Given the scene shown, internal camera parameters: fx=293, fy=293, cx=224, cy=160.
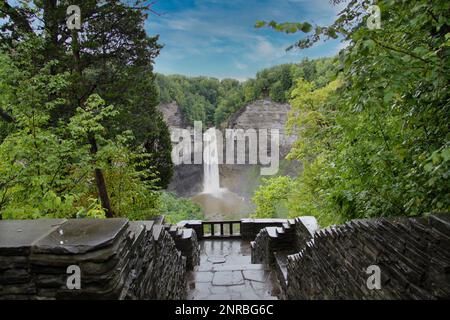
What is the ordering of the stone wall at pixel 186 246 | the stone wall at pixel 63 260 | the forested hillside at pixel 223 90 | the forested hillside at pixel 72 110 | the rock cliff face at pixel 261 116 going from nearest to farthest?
the stone wall at pixel 63 260 < the forested hillside at pixel 72 110 < the stone wall at pixel 186 246 < the rock cliff face at pixel 261 116 < the forested hillside at pixel 223 90

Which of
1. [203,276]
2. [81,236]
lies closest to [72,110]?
[203,276]

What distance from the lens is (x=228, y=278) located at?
20.4ft

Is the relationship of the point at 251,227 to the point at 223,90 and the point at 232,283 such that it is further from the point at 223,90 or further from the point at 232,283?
the point at 223,90

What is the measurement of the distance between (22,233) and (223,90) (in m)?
64.0

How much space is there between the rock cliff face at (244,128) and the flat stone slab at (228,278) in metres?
30.6

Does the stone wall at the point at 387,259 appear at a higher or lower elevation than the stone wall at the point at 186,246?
higher

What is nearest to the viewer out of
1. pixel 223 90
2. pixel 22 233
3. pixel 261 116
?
pixel 22 233

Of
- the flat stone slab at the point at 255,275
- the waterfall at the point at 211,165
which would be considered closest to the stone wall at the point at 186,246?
the flat stone slab at the point at 255,275

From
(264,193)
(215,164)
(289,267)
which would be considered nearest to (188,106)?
(215,164)

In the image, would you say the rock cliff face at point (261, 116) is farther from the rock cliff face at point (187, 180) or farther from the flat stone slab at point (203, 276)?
the flat stone slab at point (203, 276)

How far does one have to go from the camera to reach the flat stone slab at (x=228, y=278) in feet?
19.6

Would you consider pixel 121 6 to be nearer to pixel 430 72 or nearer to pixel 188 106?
pixel 430 72

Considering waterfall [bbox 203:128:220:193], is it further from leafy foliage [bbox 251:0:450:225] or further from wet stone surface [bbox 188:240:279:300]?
leafy foliage [bbox 251:0:450:225]
